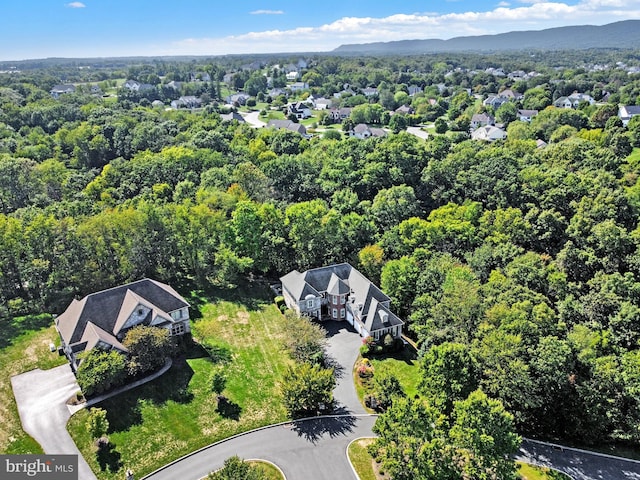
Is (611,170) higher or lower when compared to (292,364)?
higher

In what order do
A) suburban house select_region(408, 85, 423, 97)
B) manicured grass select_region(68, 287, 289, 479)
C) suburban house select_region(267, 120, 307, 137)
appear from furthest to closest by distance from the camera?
1. suburban house select_region(408, 85, 423, 97)
2. suburban house select_region(267, 120, 307, 137)
3. manicured grass select_region(68, 287, 289, 479)

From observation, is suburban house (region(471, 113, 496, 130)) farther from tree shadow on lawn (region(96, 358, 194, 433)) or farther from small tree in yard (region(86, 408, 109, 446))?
small tree in yard (region(86, 408, 109, 446))

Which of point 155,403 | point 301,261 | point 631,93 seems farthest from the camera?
point 631,93

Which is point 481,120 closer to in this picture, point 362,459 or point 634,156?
point 634,156

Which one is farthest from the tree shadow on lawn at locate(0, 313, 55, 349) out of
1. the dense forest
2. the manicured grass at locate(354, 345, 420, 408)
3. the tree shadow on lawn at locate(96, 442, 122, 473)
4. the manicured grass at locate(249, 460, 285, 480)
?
the manicured grass at locate(354, 345, 420, 408)

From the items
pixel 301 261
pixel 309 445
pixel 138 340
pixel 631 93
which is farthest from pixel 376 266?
pixel 631 93

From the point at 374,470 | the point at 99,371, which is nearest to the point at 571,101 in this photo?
the point at 374,470

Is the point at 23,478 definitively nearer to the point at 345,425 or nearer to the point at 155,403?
the point at 155,403
